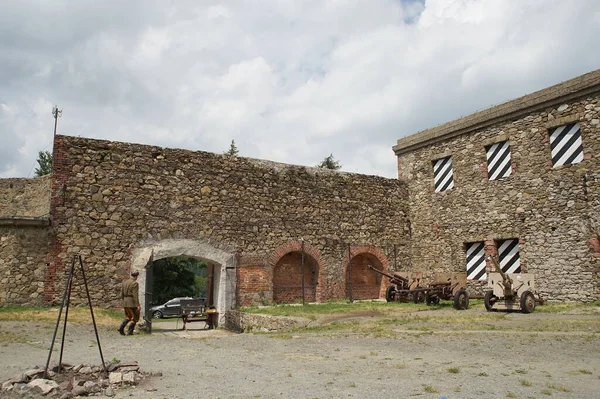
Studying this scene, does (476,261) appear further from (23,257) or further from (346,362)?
(23,257)

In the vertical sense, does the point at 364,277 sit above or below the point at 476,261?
below

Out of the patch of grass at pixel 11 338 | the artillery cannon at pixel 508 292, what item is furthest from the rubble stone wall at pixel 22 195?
the artillery cannon at pixel 508 292

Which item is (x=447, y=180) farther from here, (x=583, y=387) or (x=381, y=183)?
(x=583, y=387)

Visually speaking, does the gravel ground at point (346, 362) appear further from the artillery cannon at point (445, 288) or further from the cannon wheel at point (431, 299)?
the cannon wheel at point (431, 299)

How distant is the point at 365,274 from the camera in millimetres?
17156

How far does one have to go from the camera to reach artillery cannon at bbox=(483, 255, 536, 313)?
11.7m

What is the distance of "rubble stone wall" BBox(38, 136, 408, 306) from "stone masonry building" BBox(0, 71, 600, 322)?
0.03 m

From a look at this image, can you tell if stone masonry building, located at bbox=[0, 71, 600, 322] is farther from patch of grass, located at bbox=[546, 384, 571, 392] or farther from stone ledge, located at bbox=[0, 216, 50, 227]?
patch of grass, located at bbox=[546, 384, 571, 392]

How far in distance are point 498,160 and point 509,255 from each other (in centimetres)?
306

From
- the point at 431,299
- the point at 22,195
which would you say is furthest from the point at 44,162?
the point at 431,299

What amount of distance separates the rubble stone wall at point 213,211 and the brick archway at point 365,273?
0.20m

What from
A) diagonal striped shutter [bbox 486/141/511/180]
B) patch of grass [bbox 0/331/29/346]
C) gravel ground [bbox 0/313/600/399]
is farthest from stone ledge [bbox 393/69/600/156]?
patch of grass [bbox 0/331/29/346]

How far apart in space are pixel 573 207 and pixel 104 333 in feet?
41.1

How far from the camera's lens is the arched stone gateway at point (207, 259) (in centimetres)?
1243
